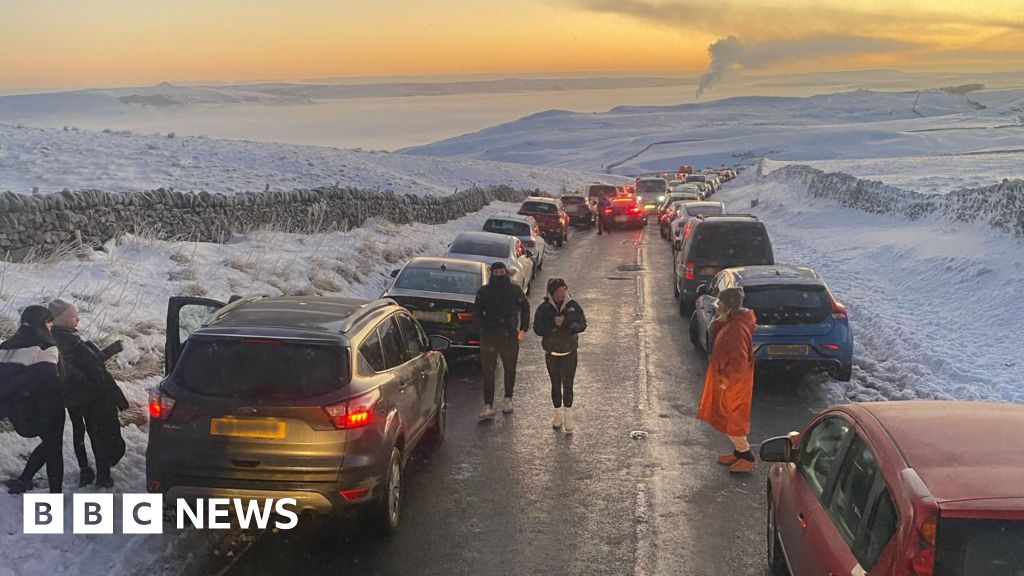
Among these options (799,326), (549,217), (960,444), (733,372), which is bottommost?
(549,217)

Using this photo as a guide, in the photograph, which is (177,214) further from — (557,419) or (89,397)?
(89,397)

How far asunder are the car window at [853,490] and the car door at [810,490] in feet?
0.31

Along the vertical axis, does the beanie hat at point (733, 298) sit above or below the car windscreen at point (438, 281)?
above

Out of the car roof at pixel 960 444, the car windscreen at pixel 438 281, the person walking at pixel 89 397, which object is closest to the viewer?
the car roof at pixel 960 444

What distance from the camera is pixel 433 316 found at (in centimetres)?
1280

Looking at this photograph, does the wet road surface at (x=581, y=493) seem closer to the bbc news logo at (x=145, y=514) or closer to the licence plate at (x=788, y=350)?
the bbc news logo at (x=145, y=514)

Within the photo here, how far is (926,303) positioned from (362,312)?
12812mm

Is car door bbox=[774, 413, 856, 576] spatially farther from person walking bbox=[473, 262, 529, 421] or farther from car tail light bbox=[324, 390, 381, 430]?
person walking bbox=[473, 262, 529, 421]

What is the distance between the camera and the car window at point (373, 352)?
6922 mm

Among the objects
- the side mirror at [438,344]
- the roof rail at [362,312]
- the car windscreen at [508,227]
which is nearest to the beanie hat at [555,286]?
the side mirror at [438,344]

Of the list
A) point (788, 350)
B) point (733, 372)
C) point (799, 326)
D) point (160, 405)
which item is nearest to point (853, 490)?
point (733, 372)

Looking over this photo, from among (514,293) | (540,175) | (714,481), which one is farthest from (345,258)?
(540,175)

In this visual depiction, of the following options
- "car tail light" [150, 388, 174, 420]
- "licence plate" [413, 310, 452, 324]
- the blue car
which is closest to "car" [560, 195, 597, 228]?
"licence plate" [413, 310, 452, 324]

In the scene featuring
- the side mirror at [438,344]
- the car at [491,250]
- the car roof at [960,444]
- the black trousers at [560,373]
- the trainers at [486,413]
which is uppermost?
the car roof at [960,444]
